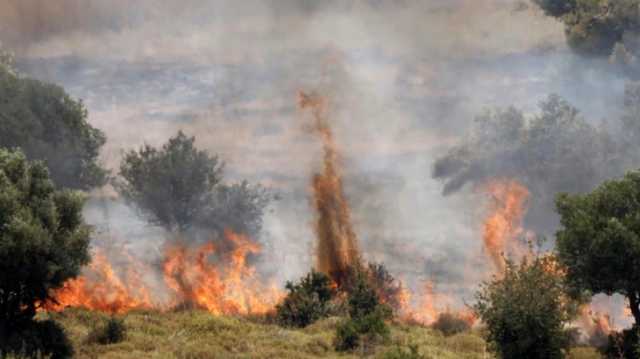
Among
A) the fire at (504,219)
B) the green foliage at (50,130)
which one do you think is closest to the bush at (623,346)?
the fire at (504,219)

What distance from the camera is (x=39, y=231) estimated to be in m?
35.2

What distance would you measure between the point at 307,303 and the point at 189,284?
23483mm

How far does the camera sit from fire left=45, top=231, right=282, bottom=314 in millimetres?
62469

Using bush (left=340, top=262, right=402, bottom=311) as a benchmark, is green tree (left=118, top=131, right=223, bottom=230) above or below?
above

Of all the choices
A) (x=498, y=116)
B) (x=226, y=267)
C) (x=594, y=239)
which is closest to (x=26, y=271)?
(x=594, y=239)

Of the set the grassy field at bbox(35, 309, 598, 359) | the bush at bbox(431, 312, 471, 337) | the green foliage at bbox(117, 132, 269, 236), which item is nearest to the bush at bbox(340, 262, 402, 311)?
the bush at bbox(431, 312, 471, 337)

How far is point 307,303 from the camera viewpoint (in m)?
52.9

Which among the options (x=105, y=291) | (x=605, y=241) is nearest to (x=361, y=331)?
(x=605, y=241)

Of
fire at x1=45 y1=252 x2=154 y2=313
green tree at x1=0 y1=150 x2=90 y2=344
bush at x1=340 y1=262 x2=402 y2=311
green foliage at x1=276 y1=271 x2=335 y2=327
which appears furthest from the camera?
bush at x1=340 y1=262 x2=402 y2=311

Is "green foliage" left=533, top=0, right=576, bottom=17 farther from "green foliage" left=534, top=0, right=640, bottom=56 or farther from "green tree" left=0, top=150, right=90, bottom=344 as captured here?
"green tree" left=0, top=150, right=90, bottom=344

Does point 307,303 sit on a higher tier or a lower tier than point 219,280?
lower

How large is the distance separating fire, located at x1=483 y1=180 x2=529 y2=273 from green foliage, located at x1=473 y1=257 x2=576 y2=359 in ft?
165

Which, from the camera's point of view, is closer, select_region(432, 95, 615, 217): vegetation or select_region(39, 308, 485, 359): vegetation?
select_region(39, 308, 485, 359): vegetation

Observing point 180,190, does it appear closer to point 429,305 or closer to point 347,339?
point 429,305
